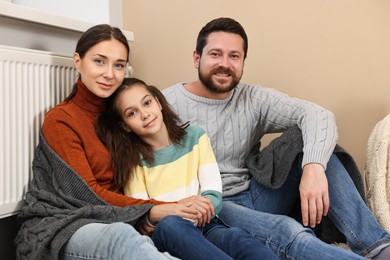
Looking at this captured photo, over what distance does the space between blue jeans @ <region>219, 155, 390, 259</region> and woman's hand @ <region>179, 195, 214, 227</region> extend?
160mm

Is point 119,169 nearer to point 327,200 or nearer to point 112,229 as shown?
point 112,229

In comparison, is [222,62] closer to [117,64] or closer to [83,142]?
[117,64]

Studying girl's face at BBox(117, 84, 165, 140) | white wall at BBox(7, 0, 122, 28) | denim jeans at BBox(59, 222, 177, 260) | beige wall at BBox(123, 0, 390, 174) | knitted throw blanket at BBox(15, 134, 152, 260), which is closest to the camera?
denim jeans at BBox(59, 222, 177, 260)

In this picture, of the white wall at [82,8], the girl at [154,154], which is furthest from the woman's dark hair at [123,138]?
the white wall at [82,8]

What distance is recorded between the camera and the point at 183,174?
144 centimetres

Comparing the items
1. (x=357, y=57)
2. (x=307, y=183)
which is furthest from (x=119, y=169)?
(x=357, y=57)

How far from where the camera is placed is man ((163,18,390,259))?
1.35m

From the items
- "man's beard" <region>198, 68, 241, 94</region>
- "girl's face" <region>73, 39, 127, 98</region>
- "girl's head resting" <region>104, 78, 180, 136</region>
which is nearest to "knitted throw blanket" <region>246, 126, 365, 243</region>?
"man's beard" <region>198, 68, 241, 94</region>

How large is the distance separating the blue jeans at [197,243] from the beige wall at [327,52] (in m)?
0.85

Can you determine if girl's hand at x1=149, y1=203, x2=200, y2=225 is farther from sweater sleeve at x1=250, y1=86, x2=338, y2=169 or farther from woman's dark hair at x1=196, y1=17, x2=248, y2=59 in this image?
woman's dark hair at x1=196, y1=17, x2=248, y2=59

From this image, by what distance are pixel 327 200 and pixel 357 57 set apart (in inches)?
29.7

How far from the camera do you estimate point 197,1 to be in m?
2.09

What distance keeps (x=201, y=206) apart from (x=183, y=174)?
6.0 inches

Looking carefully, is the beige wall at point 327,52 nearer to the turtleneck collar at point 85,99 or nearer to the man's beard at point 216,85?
the man's beard at point 216,85
